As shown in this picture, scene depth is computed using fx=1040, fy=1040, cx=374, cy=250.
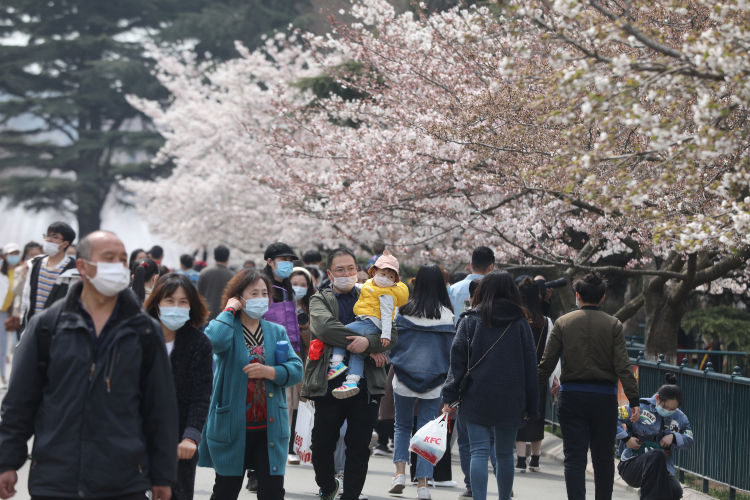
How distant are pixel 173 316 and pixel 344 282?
2619 mm

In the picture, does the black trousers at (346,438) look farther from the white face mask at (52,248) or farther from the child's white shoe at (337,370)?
the white face mask at (52,248)

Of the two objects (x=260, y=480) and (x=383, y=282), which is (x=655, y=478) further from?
(x=260, y=480)

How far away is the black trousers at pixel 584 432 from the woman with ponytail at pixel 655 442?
16 centimetres

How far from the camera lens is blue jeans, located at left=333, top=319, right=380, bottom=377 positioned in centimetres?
789

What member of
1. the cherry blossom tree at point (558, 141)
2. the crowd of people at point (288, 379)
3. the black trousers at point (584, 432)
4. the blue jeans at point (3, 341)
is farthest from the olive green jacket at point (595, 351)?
the blue jeans at point (3, 341)

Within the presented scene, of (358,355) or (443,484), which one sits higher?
(358,355)

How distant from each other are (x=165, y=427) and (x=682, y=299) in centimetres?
937

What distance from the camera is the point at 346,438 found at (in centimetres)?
793

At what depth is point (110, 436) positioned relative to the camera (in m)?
4.12

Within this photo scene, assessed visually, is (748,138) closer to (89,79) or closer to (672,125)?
(672,125)

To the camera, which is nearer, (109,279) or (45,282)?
(109,279)

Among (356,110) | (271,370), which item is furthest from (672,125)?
(356,110)

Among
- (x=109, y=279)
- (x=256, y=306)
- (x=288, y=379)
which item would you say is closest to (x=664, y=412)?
(x=288, y=379)

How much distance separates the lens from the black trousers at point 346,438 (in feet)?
25.5
